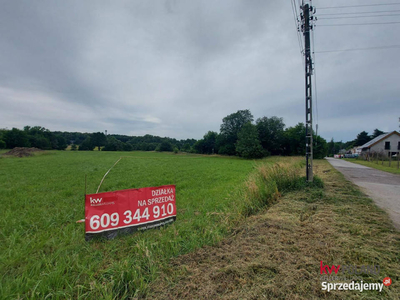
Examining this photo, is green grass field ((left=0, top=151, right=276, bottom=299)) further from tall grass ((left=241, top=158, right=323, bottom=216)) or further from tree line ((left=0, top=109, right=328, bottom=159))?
tree line ((left=0, top=109, right=328, bottom=159))

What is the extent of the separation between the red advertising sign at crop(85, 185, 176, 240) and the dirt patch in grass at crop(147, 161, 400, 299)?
1245mm

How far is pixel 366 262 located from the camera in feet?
7.13

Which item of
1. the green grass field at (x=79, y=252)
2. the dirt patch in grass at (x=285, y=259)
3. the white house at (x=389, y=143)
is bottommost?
the green grass field at (x=79, y=252)

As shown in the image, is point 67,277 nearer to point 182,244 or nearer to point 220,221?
point 182,244

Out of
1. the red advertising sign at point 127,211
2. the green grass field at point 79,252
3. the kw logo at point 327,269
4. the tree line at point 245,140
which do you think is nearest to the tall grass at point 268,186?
the green grass field at point 79,252

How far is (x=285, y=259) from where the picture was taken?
229 centimetres

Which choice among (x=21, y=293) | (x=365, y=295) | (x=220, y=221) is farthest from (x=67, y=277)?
(x=365, y=295)

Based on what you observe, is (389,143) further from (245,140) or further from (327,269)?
(327,269)

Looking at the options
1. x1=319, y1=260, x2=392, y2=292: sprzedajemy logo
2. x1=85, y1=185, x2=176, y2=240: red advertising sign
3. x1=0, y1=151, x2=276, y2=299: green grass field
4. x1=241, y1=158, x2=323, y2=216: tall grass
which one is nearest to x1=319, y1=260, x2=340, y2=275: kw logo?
x1=319, y1=260, x2=392, y2=292: sprzedajemy logo

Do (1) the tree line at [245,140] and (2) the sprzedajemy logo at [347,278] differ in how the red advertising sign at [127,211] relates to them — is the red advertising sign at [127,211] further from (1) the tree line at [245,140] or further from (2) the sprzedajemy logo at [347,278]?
(1) the tree line at [245,140]

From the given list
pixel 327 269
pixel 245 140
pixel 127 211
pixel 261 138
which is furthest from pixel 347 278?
pixel 261 138

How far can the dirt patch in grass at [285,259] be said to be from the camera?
1.79 meters

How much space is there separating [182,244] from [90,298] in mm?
1364

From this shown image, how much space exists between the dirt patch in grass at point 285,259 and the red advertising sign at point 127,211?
1245 mm
